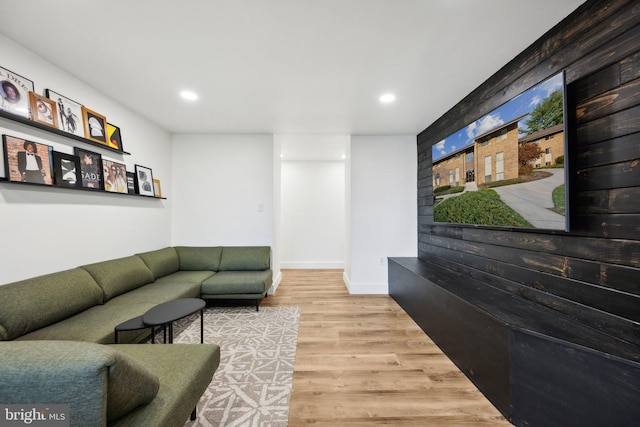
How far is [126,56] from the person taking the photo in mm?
1995

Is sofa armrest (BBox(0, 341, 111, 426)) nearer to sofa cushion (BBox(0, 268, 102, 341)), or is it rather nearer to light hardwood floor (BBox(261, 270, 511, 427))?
light hardwood floor (BBox(261, 270, 511, 427))

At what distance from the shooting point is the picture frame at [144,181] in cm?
306

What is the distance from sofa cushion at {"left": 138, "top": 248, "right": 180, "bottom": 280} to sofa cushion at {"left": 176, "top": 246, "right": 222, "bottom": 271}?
0.28ft

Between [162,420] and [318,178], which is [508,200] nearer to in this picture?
[162,420]

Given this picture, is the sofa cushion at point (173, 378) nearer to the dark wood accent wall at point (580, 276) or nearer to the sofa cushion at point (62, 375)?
the sofa cushion at point (62, 375)

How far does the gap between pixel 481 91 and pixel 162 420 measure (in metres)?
3.32

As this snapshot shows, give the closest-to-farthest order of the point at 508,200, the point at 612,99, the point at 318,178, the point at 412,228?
the point at 612,99
the point at 508,200
the point at 412,228
the point at 318,178

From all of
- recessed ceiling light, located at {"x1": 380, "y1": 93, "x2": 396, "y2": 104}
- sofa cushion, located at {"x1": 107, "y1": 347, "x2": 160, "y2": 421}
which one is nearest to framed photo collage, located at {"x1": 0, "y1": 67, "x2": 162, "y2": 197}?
sofa cushion, located at {"x1": 107, "y1": 347, "x2": 160, "y2": 421}

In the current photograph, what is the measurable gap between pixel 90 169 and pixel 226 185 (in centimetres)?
165

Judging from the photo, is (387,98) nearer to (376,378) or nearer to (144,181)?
(376,378)

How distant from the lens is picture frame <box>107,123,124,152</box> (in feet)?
8.63

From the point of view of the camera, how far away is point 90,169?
2379mm

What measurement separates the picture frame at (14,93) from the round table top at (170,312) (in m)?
1.78

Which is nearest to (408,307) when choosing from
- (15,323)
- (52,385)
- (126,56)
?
(52,385)
